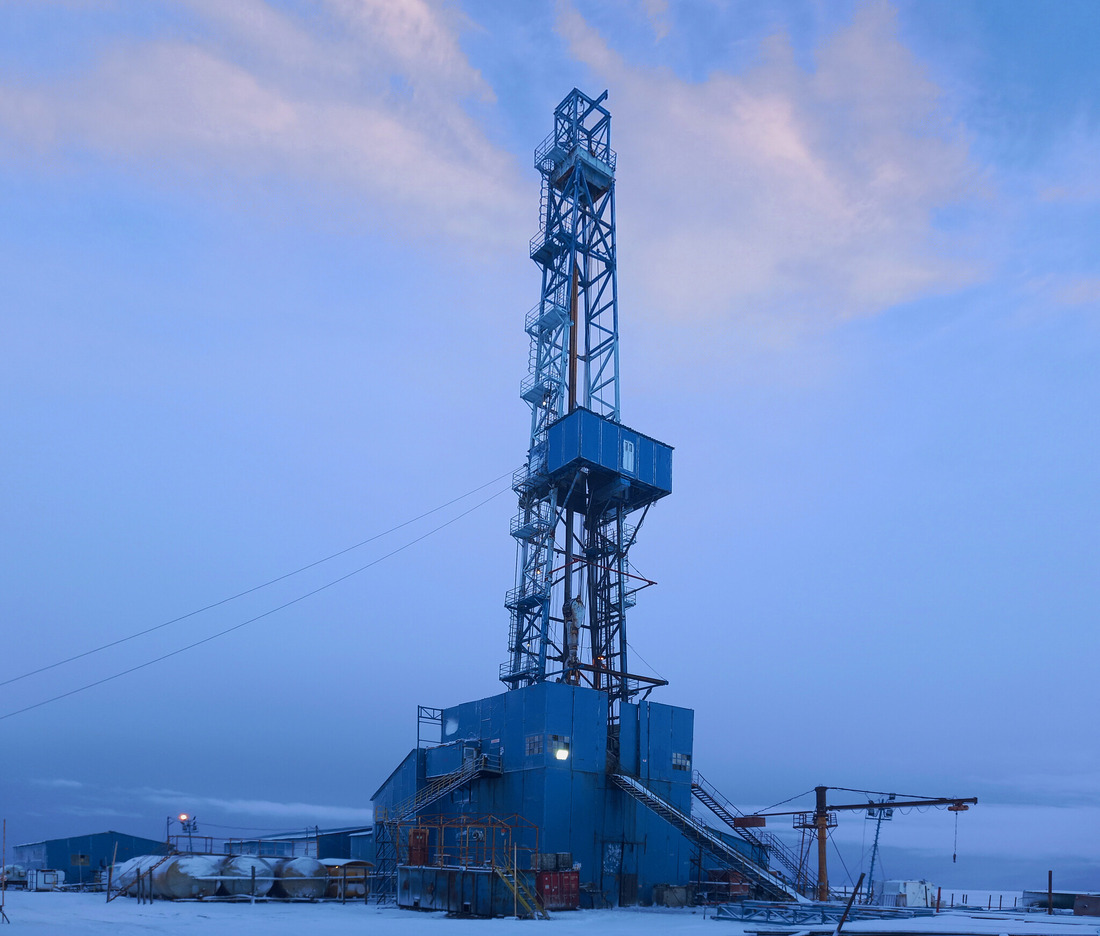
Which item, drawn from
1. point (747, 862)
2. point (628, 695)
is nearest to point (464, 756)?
point (628, 695)

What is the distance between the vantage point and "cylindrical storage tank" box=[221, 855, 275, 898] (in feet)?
132

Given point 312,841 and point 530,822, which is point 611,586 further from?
point 312,841

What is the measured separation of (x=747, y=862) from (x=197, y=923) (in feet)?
62.0

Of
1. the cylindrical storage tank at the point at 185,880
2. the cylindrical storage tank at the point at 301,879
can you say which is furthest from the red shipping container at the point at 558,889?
the cylindrical storage tank at the point at 185,880

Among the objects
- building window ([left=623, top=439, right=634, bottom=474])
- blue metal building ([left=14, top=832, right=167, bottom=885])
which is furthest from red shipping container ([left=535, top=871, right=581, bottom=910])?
blue metal building ([left=14, top=832, right=167, bottom=885])

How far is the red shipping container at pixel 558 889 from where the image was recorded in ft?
109

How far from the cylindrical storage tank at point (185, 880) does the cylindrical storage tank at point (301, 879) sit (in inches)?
109

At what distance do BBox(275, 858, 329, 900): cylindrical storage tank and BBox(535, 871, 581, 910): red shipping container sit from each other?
13.7 meters

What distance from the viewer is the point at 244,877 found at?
133 feet

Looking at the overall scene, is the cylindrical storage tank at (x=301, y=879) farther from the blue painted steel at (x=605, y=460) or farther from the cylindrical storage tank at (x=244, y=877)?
the blue painted steel at (x=605, y=460)

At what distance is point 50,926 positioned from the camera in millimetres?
25609

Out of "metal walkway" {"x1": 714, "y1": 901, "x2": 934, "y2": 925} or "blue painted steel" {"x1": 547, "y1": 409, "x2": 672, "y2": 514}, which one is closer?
"metal walkway" {"x1": 714, "y1": 901, "x2": 934, "y2": 925}

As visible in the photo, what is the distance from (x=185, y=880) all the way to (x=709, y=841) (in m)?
21.8

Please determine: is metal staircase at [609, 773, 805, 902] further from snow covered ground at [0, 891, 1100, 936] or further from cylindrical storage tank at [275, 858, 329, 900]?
cylindrical storage tank at [275, 858, 329, 900]
